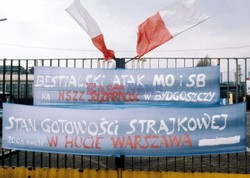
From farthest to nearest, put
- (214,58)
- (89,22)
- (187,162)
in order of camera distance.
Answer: (187,162)
(214,58)
(89,22)

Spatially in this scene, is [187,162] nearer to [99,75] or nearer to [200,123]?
[200,123]

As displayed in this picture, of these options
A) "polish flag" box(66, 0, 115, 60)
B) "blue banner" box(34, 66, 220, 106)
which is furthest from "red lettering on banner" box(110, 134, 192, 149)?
"polish flag" box(66, 0, 115, 60)

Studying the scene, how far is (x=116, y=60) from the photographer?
188 inches

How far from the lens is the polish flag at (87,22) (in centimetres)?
451

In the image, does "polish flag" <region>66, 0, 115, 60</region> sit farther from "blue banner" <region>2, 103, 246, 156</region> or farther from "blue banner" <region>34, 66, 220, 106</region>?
"blue banner" <region>2, 103, 246, 156</region>

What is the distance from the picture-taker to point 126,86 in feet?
15.3

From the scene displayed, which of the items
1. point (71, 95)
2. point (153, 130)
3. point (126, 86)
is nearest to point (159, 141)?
point (153, 130)

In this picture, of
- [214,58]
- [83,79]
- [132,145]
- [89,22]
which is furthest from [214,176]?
[89,22]

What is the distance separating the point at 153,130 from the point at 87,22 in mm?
2182

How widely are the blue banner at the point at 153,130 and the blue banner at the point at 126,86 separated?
188 millimetres

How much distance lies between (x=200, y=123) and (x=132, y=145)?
124 cm

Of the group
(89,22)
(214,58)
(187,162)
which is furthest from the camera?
(187,162)

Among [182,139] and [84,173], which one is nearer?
[182,139]

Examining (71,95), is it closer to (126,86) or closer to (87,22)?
(126,86)
